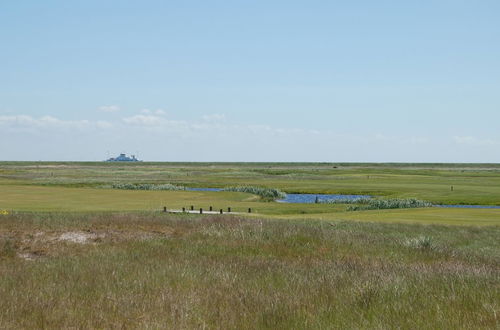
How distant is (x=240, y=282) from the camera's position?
12664 millimetres

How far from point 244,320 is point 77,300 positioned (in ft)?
11.3

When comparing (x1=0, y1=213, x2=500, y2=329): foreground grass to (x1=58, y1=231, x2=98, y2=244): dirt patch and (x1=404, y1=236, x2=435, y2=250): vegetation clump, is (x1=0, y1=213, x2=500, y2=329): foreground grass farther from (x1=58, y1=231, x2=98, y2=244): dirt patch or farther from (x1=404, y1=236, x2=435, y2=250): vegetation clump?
(x1=58, y1=231, x2=98, y2=244): dirt patch

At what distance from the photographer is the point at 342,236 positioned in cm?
2339

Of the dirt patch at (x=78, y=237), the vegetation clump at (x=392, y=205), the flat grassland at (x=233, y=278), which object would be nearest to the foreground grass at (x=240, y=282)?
the flat grassland at (x=233, y=278)

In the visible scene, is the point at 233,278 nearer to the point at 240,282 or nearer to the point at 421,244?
the point at 240,282

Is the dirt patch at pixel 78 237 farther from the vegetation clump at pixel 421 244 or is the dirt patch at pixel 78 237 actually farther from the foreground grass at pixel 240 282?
the vegetation clump at pixel 421 244

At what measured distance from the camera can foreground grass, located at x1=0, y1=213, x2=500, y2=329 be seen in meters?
9.55

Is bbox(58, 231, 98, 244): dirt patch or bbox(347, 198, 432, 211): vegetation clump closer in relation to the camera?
bbox(58, 231, 98, 244): dirt patch

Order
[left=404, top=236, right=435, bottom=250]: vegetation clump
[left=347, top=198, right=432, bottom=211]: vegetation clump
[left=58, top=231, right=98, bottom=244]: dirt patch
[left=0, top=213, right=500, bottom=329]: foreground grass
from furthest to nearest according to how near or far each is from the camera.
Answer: [left=347, top=198, right=432, bottom=211]: vegetation clump
[left=58, top=231, right=98, bottom=244]: dirt patch
[left=404, top=236, right=435, bottom=250]: vegetation clump
[left=0, top=213, right=500, bottom=329]: foreground grass

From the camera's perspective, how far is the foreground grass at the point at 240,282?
955cm

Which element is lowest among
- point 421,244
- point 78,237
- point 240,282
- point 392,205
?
point 392,205

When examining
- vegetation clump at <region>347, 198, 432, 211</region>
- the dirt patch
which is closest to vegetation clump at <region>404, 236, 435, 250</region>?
the dirt patch

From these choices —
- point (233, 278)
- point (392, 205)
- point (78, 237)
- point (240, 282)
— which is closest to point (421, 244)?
point (233, 278)

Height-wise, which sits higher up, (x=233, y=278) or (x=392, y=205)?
(x=233, y=278)
